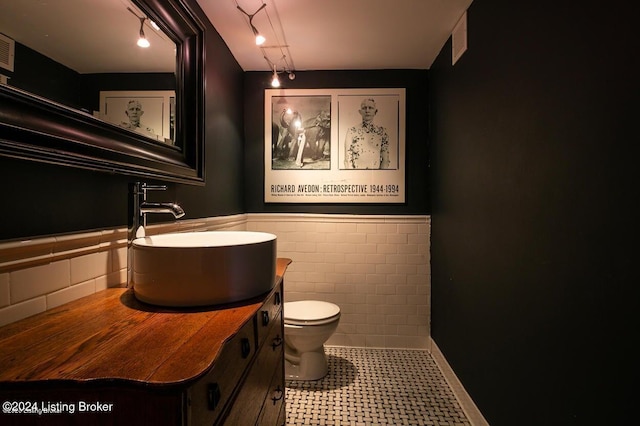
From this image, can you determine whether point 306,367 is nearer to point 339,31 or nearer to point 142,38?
point 142,38

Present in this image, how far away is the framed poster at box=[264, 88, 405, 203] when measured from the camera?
2670 mm

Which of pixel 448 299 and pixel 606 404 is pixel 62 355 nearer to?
pixel 606 404

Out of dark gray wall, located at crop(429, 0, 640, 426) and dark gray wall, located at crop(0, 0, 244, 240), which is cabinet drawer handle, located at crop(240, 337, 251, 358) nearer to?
dark gray wall, located at crop(0, 0, 244, 240)

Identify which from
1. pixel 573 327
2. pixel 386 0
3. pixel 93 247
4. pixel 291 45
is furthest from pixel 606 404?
pixel 291 45

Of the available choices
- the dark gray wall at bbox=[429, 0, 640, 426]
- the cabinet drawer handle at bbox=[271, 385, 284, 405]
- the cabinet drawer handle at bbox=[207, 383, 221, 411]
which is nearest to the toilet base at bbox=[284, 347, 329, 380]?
the cabinet drawer handle at bbox=[271, 385, 284, 405]

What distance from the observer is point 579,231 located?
0.97 m

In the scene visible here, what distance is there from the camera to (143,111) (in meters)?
1.26

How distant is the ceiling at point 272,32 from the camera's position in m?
0.87

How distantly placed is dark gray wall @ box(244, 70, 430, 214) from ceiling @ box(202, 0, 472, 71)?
8 cm

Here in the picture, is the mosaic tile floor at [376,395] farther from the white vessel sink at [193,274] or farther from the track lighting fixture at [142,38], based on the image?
the track lighting fixture at [142,38]

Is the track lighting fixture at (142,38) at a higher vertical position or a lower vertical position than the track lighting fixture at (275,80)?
lower

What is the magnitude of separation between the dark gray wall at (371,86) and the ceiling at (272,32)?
0.28ft

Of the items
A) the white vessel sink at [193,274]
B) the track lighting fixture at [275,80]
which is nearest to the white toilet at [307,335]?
the white vessel sink at [193,274]

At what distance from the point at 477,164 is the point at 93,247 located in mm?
1820
